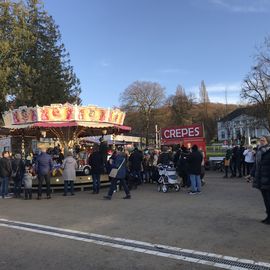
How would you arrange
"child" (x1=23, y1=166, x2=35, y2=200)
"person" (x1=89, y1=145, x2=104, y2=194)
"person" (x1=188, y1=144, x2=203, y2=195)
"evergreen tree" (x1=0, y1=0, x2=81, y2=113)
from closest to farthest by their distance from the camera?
"person" (x1=188, y1=144, x2=203, y2=195)
"child" (x1=23, y1=166, x2=35, y2=200)
"person" (x1=89, y1=145, x2=104, y2=194)
"evergreen tree" (x1=0, y1=0, x2=81, y2=113)

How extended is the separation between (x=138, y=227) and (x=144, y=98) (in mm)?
75965

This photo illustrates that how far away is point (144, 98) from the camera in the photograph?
278ft

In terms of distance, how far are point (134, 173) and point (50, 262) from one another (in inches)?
457

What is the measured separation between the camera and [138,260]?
6.64 m

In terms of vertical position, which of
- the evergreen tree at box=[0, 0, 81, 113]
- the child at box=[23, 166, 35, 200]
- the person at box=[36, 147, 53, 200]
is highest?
the evergreen tree at box=[0, 0, 81, 113]

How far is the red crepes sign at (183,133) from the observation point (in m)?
30.5

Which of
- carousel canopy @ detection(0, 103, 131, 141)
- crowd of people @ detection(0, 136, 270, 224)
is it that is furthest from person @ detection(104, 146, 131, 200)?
carousel canopy @ detection(0, 103, 131, 141)

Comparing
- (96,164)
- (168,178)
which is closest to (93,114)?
(96,164)

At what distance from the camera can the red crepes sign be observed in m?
30.5

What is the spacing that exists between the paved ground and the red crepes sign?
50.8 ft

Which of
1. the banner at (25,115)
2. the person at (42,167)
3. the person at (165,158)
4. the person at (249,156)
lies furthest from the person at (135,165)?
the person at (249,156)

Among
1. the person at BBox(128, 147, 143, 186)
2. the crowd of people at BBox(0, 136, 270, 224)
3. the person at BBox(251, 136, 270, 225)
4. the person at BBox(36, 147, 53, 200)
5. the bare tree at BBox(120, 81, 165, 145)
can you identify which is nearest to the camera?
the person at BBox(251, 136, 270, 225)

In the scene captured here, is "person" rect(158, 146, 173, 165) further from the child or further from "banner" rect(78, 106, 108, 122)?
the child

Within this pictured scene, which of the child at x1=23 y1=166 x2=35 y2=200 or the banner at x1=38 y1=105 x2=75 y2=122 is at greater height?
the banner at x1=38 y1=105 x2=75 y2=122
